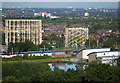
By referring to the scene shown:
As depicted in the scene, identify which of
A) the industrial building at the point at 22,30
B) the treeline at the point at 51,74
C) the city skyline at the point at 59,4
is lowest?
the treeline at the point at 51,74

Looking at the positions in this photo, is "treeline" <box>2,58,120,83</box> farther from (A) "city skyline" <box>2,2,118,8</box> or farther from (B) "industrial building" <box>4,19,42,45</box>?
(B) "industrial building" <box>4,19,42,45</box>

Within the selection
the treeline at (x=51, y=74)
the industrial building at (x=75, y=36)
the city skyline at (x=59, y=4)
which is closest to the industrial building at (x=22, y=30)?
the city skyline at (x=59, y=4)

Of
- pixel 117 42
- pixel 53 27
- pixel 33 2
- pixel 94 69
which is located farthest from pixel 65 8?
pixel 94 69

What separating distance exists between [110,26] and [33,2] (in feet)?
10.9

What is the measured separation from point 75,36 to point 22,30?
191 cm

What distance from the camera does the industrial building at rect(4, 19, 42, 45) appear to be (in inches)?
455

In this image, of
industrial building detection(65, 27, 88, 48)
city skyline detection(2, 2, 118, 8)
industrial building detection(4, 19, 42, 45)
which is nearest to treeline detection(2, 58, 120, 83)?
city skyline detection(2, 2, 118, 8)

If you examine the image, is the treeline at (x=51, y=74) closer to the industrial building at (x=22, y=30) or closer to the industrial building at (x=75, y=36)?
the industrial building at (x=22, y=30)

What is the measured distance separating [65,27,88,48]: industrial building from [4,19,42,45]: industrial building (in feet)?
3.16

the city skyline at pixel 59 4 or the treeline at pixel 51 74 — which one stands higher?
the city skyline at pixel 59 4

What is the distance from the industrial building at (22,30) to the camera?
37.9 feet

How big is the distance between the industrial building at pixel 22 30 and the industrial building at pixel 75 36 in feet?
3.16

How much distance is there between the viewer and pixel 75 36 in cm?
1289

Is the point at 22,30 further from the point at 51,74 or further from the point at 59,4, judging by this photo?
the point at 51,74
